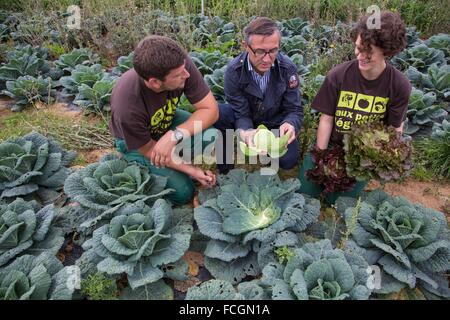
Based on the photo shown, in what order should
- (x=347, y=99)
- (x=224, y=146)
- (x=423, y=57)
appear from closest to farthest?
(x=347, y=99)
(x=224, y=146)
(x=423, y=57)

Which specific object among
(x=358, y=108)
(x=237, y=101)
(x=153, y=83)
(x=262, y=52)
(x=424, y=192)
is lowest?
(x=424, y=192)

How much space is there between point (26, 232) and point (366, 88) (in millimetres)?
2547

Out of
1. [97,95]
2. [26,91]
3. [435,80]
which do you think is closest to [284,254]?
[97,95]

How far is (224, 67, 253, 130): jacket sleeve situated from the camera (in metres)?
2.97

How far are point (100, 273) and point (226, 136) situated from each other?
158 centimetres

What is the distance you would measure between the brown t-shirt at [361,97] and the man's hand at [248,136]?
52 cm

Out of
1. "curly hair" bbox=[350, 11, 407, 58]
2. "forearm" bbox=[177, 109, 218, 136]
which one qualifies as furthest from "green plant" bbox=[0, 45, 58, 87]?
"curly hair" bbox=[350, 11, 407, 58]

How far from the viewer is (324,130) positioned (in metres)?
2.83

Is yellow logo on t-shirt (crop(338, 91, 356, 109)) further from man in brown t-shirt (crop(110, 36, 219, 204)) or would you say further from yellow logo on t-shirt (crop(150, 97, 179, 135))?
yellow logo on t-shirt (crop(150, 97, 179, 135))

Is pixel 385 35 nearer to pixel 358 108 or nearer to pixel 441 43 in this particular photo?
pixel 358 108

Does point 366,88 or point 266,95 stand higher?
point 366,88

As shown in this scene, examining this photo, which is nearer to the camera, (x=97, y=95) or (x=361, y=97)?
(x=361, y=97)

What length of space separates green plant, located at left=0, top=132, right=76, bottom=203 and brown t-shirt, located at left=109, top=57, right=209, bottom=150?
699 mm

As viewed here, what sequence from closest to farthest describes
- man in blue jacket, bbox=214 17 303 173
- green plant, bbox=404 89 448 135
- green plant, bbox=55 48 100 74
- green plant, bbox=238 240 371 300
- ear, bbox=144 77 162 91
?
1. green plant, bbox=238 240 371 300
2. ear, bbox=144 77 162 91
3. man in blue jacket, bbox=214 17 303 173
4. green plant, bbox=404 89 448 135
5. green plant, bbox=55 48 100 74
